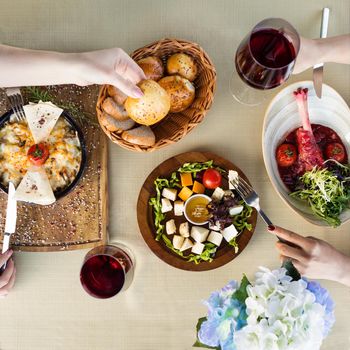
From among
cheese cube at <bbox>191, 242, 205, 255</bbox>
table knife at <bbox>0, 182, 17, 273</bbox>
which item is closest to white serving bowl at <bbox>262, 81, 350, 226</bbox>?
cheese cube at <bbox>191, 242, 205, 255</bbox>

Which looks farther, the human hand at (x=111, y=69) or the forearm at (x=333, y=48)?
the forearm at (x=333, y=48)

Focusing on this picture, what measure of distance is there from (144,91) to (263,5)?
467 mm

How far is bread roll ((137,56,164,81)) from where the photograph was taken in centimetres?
108

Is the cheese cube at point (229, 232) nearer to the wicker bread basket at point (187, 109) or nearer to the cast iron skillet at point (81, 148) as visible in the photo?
the wicker bread basket at point (187, 109)

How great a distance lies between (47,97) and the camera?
A: 3.78ft

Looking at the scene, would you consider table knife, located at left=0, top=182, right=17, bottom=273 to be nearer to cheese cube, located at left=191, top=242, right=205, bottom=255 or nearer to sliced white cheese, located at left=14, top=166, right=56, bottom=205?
sliced white cheese, located at left=14, top=166, right=56, bottom=205

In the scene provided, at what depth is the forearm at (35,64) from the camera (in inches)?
39.2

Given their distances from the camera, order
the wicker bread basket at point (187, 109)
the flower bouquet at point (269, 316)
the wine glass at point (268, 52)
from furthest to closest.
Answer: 1. the wicker bread basket at point (187, 109)
2. the wine glass at point (268, 52)
3. the flower bouquet at point (269, 316)

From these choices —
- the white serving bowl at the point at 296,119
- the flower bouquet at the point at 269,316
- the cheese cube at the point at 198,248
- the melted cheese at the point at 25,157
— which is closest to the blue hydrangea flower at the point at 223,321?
the flower bouquet at the point at 269,316

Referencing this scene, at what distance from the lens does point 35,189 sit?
107 centimetres

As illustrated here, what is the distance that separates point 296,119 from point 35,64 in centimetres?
68

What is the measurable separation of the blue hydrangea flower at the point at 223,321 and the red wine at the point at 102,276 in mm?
A: 300

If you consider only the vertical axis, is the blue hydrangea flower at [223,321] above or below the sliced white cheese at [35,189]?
below

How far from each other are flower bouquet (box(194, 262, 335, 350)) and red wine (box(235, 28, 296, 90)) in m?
0.43
